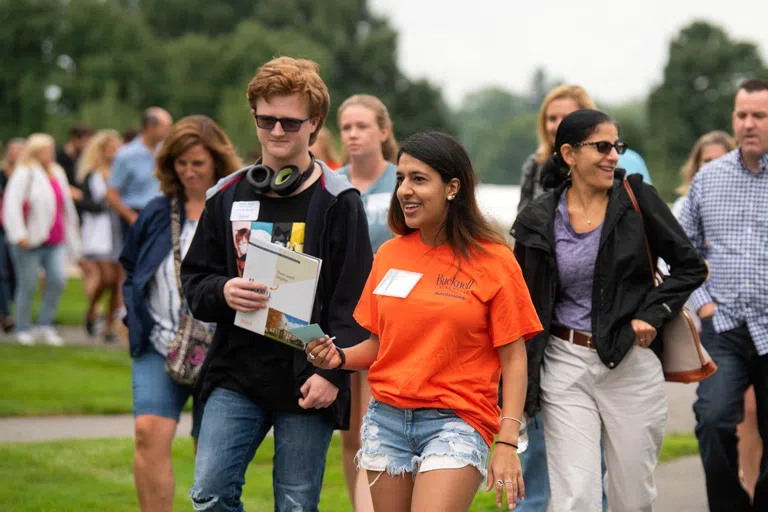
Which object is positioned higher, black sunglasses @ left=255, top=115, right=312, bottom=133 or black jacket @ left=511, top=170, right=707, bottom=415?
black sunglasses @ left=255, top=115, right=312, bottom=133

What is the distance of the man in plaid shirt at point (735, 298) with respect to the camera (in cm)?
643

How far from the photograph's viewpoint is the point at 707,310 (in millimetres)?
6664

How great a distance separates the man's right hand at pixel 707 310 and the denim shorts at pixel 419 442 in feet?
8.31

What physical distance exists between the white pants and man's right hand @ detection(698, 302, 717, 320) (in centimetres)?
124

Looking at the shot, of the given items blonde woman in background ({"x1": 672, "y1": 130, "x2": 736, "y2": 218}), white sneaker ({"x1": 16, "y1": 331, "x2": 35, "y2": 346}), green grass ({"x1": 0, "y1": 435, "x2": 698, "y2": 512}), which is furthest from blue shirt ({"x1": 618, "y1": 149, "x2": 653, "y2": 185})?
white sneaker ({"x1": 16, "y1": 331, "x2": 35, "y2": 346})

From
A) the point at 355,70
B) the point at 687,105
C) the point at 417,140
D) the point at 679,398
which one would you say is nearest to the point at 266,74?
the point at 417,140

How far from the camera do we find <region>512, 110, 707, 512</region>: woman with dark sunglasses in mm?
5371

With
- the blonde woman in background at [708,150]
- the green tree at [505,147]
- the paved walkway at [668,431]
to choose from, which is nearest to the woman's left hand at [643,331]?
the paved walkway at [668,431]

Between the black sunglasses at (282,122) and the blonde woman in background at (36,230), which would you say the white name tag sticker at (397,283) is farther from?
the blonde woman in background at (36,230)

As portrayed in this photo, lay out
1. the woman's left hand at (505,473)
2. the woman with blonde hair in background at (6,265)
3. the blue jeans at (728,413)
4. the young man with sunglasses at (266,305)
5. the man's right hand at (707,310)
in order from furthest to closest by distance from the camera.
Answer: the woman with blonde hair in background at (6,265), the man's right hand at (707,310), the blue jeans at (728,413), the young man with sunglasses at (266,305), the woman's left hand at (505,473)

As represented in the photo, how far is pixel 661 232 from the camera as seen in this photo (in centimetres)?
548

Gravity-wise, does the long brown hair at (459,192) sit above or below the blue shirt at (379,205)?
above

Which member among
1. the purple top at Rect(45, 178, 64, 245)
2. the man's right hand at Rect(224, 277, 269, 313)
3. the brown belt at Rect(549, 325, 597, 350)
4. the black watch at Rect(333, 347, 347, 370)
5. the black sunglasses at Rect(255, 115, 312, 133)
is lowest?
the purple top at Rect(45, 178, 64, 245)

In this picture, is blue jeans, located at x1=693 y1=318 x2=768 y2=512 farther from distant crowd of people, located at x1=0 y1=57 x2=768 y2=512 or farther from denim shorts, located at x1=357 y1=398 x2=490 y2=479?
denim shorts, located at x1=357 y1=398 x2=490 y2=479
